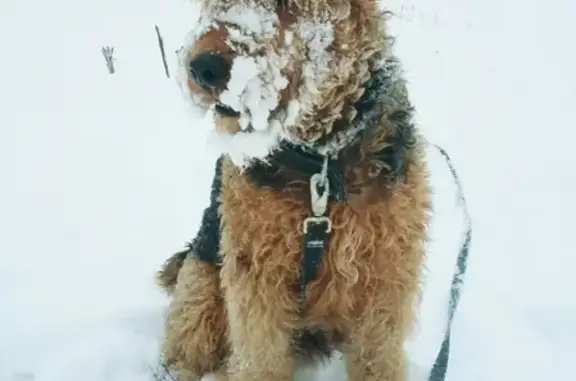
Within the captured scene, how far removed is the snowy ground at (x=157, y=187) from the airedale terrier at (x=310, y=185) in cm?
64

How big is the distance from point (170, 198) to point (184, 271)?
1.51m

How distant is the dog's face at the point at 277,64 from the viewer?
6.82ft

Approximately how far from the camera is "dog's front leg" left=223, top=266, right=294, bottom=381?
260 centimetres

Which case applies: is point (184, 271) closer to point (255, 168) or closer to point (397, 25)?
point (255, 168)

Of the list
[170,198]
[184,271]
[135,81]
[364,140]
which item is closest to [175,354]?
[184,271]

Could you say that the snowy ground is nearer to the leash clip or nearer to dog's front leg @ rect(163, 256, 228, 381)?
dog's front leg @ rect(163, 256, 228, 381)

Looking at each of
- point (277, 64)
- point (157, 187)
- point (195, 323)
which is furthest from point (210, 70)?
point (157, 187)

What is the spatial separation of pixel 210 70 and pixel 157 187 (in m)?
2.77

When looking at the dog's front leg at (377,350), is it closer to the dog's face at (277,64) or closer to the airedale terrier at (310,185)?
the airedale terrier at (310,185)

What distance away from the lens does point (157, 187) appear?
4.73 meters

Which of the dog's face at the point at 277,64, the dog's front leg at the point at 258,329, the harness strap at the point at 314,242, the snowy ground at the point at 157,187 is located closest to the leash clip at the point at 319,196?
the harness strap at the point at 314,242

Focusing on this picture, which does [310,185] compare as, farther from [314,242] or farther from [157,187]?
[157,187]

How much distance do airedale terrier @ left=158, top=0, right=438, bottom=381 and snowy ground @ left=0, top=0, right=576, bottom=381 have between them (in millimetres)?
639

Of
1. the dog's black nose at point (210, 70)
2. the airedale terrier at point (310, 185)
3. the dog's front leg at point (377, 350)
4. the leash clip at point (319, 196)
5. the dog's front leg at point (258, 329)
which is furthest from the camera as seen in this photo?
the dog's front leg at point (377, 350)
